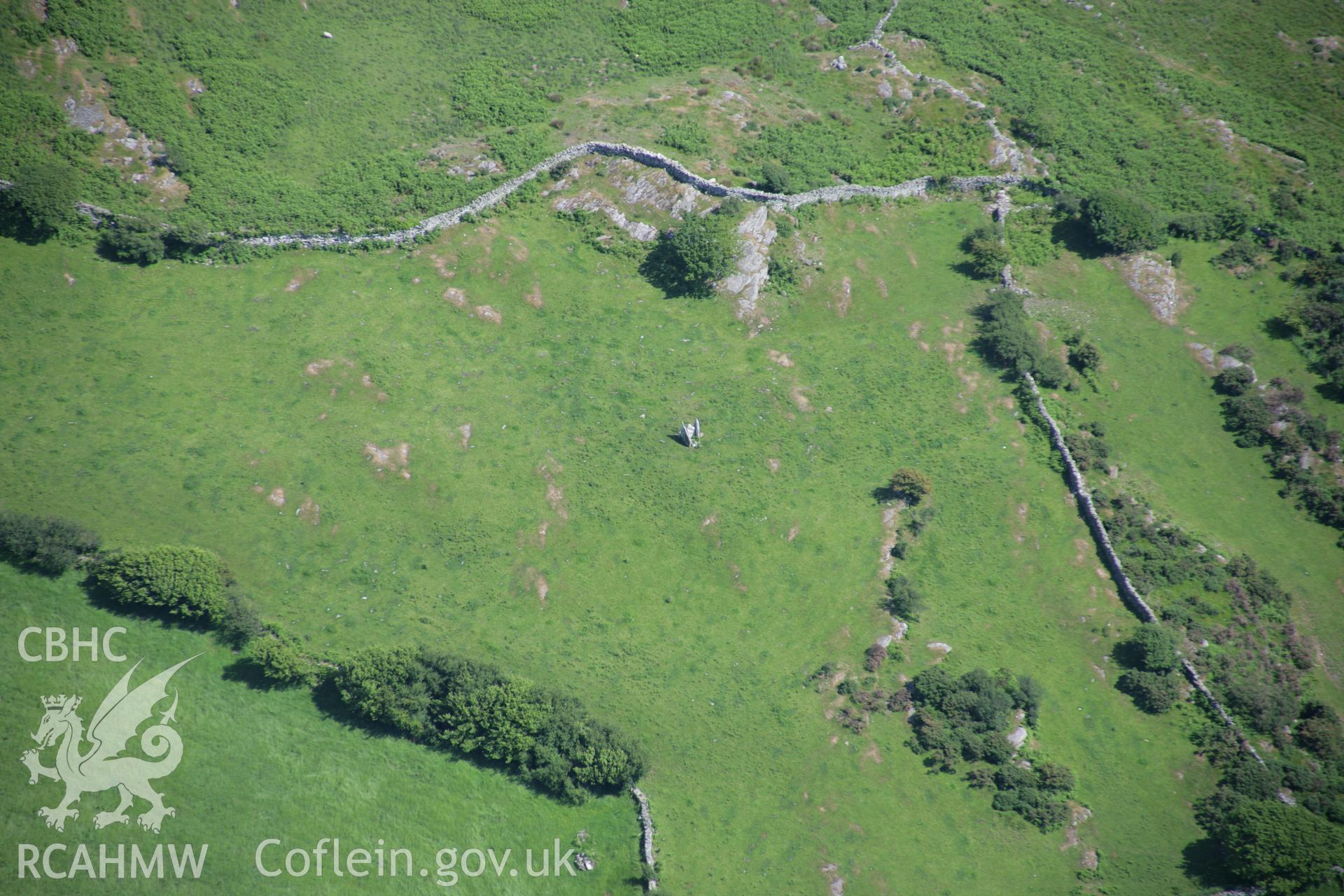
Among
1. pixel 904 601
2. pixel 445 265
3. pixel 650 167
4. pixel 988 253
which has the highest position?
pixel 988 253

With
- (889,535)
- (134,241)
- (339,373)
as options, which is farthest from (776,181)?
(134,241)

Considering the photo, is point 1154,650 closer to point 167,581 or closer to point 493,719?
point 493,719

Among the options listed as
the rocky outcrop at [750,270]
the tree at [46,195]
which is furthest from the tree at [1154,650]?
the tree at [46,195]

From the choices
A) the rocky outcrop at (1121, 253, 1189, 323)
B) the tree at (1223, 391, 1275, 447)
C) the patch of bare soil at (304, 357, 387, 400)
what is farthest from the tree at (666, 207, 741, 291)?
the tree at (1223, 391, 1275, 447)

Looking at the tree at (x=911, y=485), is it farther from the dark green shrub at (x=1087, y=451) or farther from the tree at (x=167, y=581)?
the tree at (x=167, y=581)

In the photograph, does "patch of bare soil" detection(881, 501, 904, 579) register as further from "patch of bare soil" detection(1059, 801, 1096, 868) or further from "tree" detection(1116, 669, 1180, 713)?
"patch of bare soil" detection(1059, 801, 1096, 868)

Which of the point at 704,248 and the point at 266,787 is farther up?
the point at 704,248

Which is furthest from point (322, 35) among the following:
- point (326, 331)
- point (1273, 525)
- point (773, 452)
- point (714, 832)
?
point (1273, 525)
